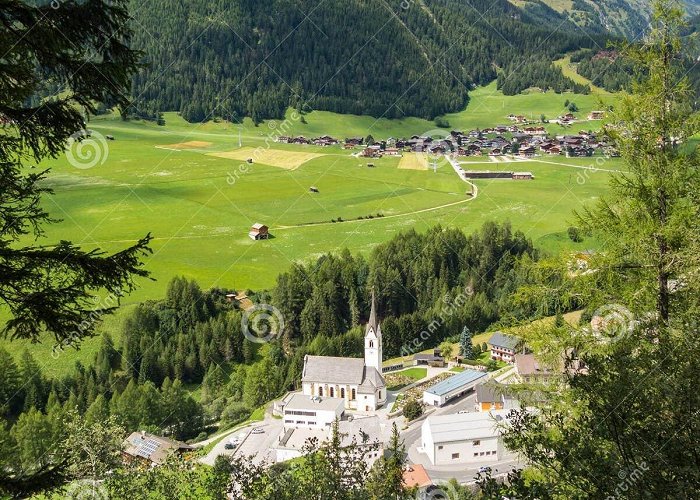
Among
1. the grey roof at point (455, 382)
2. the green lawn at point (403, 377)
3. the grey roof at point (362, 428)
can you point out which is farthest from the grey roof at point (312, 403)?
the grey roof at point (455, 382)

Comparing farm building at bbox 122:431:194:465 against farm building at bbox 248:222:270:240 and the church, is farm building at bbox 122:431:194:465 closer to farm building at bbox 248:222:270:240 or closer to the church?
the church

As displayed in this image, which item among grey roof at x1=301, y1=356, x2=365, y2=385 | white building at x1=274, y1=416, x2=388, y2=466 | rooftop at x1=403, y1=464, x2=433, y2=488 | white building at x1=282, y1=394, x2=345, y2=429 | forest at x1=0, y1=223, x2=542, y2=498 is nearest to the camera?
rooftop at x1=403, y1=464, x2=433, y2=488

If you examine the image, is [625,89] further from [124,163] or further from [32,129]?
[124,163]

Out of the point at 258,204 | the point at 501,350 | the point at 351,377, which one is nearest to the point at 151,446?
the point at 351,377

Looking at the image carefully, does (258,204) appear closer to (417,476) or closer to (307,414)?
(307,414)

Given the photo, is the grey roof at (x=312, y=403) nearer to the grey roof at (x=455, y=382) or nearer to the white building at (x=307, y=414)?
the white building at (x=307, y=414)

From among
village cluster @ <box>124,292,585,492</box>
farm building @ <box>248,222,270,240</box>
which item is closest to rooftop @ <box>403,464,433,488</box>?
village cluster @ <box>124,292,585,492</box>

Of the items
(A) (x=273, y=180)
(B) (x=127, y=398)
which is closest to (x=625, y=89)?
(B) (x=127, y=398)

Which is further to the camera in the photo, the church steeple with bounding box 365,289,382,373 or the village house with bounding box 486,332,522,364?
the village house with bounding box 486,332,522,364
